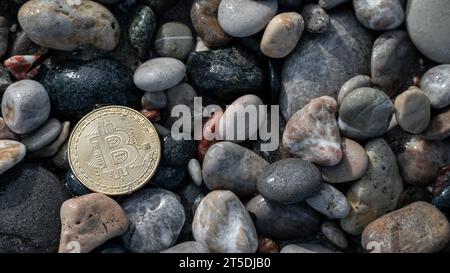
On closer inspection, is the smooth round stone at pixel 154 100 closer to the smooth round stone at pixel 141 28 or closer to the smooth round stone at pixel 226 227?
the smooth round stone at pixel 141 28

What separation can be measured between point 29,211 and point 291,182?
6.51ft

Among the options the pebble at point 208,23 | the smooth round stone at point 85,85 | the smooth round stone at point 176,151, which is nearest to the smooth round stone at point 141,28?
the smooth round stone at point 85,85

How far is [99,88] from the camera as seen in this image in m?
4.10

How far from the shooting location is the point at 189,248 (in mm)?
3820

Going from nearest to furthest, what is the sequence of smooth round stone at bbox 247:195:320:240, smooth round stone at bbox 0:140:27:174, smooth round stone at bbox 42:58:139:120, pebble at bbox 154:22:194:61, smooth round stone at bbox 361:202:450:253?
smooth round stone at bbox 361:202:450:253
smooth round stone at bbox 0:140:27:174
smooth round stone at bbox 247:195:320:240
smooth round stone at bbox 42:58:139:120
pebble at bbox 154:22:194:61

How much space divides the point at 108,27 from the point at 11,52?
0.84 m

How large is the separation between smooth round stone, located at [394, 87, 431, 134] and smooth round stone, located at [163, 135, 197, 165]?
165cm

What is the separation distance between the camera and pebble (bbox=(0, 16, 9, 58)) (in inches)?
164

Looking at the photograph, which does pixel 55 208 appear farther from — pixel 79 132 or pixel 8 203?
pixel 79 132

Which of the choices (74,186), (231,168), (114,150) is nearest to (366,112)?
(231,168)

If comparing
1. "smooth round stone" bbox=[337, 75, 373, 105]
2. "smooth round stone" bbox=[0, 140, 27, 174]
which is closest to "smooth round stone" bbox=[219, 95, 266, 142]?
"smooth round stone" bbox=[337, 75, 373, 105]

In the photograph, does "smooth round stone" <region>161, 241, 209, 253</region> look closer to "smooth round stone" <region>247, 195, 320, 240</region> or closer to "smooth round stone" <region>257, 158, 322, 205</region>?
"smooth round stone" <region>247, 195, 320, 240</region>

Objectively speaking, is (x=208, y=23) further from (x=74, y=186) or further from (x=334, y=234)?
(x=334, y=234)

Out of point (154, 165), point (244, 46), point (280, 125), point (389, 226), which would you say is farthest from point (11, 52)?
point (389, 226)
